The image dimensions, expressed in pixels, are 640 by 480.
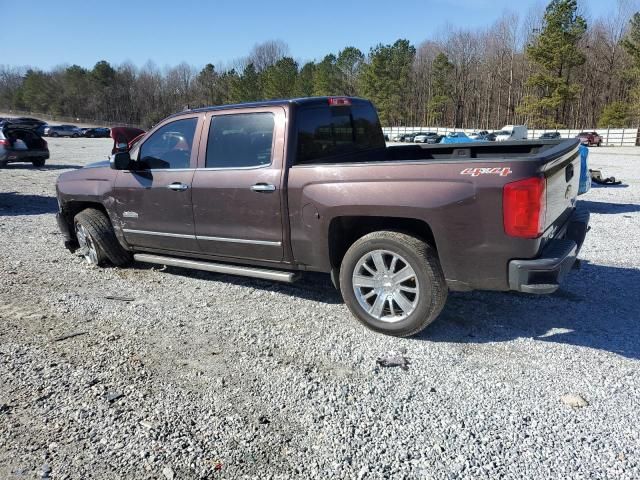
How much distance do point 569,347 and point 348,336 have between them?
1668mm

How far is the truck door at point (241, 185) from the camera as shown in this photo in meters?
4.27

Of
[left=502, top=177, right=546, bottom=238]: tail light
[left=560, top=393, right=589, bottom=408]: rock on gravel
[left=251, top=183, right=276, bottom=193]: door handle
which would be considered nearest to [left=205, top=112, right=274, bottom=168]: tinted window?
[left=251, top=183, right=276, bottom=193]: door handle

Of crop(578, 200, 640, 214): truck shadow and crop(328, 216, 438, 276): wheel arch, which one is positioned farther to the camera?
crop(578, 200, 640, 214): truck shadow

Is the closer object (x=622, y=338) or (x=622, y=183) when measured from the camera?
(x=622, y=338)

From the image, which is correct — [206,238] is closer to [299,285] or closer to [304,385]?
[299,285]

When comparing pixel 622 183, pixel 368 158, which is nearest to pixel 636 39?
pixel 622 183

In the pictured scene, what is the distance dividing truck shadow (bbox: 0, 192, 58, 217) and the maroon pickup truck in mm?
4976

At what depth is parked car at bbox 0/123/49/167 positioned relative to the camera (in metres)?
16.8

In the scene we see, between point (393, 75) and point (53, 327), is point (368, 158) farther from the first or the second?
point (393, 75)

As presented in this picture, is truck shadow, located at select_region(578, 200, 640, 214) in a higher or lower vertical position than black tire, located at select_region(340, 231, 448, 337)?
lower

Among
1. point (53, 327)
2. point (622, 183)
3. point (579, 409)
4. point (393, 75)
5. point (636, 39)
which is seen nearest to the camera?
point (579, 409)

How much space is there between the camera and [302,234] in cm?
416

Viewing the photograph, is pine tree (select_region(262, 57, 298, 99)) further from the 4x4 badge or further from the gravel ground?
the 4x4 badge

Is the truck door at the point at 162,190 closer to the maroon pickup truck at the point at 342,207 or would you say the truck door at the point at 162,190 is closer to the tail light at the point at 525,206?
the maroon pickup truck at the point at 342,207
